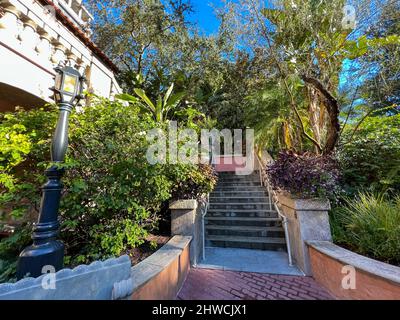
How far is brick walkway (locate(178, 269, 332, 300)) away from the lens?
7.84ft

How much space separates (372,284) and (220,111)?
8779mm

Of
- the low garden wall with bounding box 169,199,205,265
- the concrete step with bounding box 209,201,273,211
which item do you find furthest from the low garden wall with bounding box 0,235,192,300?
the concrete step with bounding box 209,201,273,211

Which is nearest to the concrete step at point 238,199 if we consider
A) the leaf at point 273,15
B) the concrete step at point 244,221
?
the concrete step at point 244,221

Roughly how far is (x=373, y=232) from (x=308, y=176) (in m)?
1.06

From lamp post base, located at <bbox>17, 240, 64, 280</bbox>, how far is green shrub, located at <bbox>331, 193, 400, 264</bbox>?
3630mm

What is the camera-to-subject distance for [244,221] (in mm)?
4367

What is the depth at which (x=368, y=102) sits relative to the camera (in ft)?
15.3

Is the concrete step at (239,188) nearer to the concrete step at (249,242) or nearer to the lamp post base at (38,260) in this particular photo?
the concrete step at (249,242)

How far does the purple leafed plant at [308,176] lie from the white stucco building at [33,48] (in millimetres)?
4513

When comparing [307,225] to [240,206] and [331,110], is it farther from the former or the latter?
[331,110]

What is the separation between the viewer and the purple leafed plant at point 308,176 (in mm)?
3039

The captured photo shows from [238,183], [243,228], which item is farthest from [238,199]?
[238,183]
